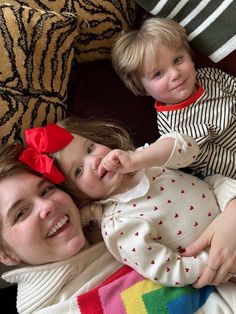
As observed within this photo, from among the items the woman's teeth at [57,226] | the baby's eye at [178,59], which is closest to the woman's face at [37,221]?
the woman's teeth at [57,226]

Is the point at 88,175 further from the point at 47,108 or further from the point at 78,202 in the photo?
the point at 47,108

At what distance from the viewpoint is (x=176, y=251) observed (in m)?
1.12

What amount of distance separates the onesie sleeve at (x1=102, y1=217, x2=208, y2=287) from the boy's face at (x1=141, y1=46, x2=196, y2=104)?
1.32 feet

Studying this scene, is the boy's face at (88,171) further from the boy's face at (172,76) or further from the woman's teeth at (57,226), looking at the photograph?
the boy's face at (172,76)

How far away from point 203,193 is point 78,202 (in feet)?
1.09

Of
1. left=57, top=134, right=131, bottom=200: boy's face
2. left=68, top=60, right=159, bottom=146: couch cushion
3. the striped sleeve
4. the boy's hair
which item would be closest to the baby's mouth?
left=57, top=134, right=131, bottom=200: boy's face

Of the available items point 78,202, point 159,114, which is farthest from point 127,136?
point 78,202

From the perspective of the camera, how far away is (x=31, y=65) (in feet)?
3.95

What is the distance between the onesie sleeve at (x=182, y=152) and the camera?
1.13 meters

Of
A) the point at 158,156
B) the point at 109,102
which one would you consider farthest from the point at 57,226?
the point at 109,102

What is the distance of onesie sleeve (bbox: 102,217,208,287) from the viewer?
1.06 m

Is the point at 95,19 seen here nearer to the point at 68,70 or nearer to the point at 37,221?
the point at 68,70

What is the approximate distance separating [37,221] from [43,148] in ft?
0.59

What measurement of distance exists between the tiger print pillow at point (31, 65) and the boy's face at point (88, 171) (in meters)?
0.14
